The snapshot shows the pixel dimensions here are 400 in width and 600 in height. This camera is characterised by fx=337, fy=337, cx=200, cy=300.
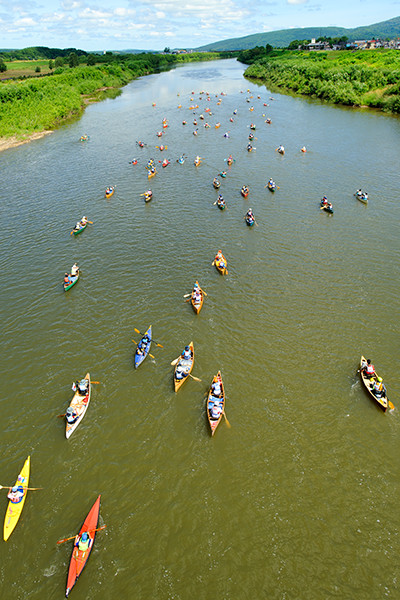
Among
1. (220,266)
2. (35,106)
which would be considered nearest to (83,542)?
(220,266)

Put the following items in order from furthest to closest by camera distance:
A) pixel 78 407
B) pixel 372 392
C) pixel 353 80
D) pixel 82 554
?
pixel 353 80 → pixel 372 392 → pixel 78 407 → pixel 82 554

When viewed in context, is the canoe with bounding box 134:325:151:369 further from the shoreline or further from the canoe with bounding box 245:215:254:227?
the shoreline

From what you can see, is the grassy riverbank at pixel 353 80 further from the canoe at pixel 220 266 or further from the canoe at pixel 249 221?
the canoe at pixel 220 266

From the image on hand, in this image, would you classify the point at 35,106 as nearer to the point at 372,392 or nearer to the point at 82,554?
the point at 372,392

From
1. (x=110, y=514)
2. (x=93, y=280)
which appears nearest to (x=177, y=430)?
(x=110, y=514)

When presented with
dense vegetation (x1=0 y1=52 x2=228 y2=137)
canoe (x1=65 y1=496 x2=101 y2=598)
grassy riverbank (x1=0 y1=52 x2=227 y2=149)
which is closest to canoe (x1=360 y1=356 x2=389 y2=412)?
canoe (x1=65 y1=496 x2=101 y2=598)

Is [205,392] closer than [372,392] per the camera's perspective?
No
